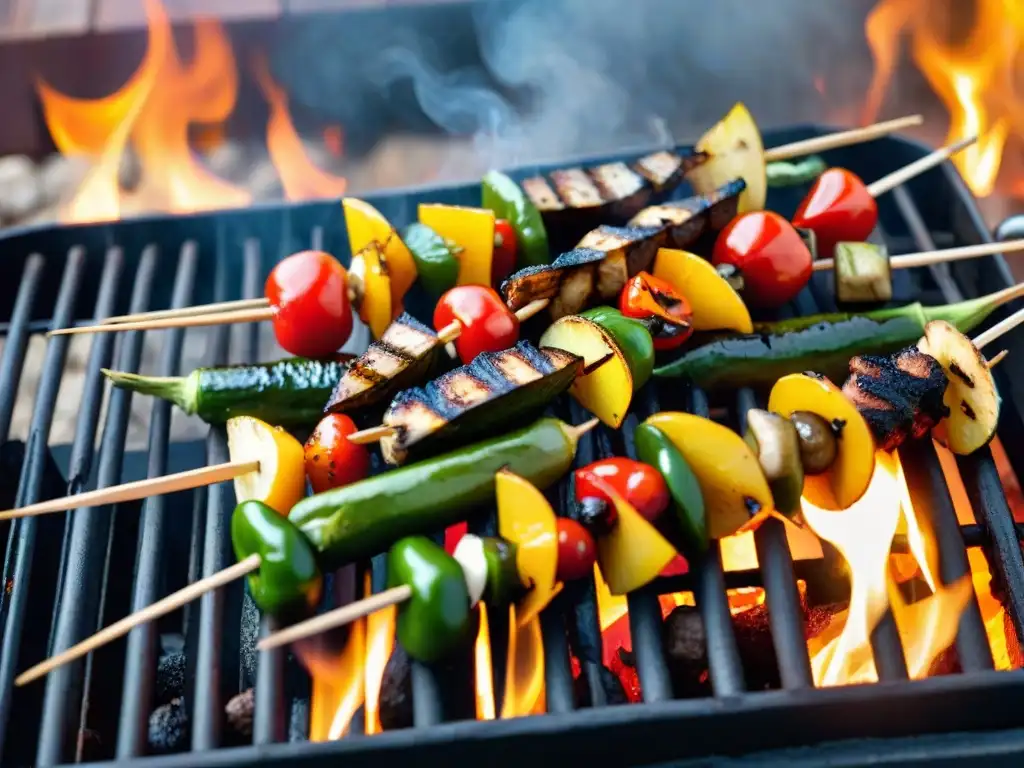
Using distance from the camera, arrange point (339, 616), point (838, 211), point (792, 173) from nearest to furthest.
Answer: point (339, 616)
point (838, 211)
point (792, 173)

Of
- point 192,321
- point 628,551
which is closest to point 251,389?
point 192,321

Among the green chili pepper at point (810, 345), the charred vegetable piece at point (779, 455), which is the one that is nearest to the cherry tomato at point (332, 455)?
the green chili pepper at point (810, 345)

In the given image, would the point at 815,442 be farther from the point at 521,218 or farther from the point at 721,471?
the point at 521,218

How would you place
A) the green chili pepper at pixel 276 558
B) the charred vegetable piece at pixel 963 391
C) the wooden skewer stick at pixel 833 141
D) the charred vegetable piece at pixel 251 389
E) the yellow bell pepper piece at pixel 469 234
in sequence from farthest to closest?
the wooden skewer stick at pixel 833 141 → the yellow bell pepper piece at pixel 469 234 → the charred vegetable piece at pixel 251 389 → the charred vegetable piece at pixel 963 391 → the green chili pepper at pixel 276 558

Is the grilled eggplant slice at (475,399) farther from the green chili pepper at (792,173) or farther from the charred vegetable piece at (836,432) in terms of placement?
the green chili pepper at (792,173)

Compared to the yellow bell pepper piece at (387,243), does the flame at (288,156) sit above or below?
above

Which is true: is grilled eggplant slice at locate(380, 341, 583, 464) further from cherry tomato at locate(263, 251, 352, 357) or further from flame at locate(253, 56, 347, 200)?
flame at locate(253, 56, 347, 200)
